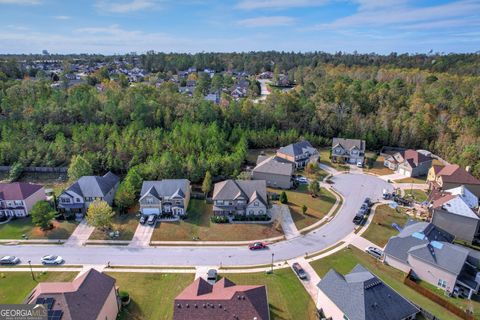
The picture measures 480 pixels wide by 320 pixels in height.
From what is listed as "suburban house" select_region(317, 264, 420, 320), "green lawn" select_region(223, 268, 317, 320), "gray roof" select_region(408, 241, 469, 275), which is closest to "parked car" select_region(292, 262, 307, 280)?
"green lawn" select_region(223, 268, 317, 320)

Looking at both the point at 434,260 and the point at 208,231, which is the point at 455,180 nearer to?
the point at 434,260

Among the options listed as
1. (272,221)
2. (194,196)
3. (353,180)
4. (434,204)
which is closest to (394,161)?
(353,180)

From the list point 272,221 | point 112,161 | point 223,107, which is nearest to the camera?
point 272,221

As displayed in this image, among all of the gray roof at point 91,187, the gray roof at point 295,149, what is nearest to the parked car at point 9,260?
the gray roof at point 91,187

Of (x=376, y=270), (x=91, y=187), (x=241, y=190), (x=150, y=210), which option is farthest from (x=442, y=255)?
(x=91, y=187)

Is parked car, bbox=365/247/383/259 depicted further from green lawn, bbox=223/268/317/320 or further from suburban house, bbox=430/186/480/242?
suburban house, bbox=430/186/480/242

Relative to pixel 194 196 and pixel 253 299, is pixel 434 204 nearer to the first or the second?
pixel 253 299

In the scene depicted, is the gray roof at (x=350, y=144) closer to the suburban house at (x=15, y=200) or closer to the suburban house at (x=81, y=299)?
the suburban house at (x=81, y=299)
